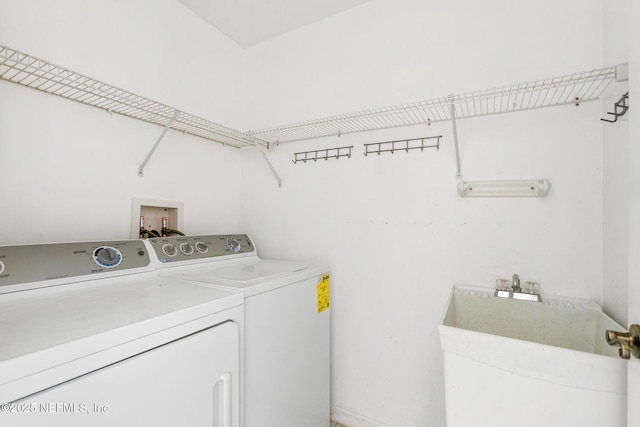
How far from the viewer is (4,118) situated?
1.18m

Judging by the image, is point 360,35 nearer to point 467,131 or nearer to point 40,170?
point 467,131

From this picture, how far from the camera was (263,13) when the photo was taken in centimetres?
197

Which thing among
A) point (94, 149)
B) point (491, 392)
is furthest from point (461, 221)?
point (94, 149)

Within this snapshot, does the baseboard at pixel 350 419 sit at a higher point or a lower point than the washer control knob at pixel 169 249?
lower

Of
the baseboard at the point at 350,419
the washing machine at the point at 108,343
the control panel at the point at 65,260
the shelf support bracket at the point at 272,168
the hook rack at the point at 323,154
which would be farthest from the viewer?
the shelf support bracket at the point at 272,168

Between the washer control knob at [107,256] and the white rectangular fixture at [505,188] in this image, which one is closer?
the washer control knob at [107,256]

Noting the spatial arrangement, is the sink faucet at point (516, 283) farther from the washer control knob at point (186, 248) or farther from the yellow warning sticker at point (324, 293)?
the washer control knob at point (186, 248)

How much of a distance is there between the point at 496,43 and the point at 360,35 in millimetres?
797

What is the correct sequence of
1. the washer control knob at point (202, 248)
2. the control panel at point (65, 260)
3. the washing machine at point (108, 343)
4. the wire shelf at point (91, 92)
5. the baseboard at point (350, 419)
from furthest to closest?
the baseboard at point (350, 419), the washer control knob at point (202, 248), the wire shelf at point (91, 92), the control panel at point (65, 260), the washing machine at point (108, 343)

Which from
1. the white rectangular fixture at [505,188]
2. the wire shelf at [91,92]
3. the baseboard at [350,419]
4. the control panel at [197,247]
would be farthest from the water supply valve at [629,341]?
the wire shelf at [91,92]

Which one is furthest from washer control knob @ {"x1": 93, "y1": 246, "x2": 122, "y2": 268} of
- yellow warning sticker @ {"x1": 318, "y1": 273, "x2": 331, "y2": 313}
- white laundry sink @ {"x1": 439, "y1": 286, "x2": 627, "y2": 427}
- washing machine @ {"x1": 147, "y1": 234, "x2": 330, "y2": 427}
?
white laundry sink @ {"x1": 439, "y1": 286, "x2": 627, "y2": 427}

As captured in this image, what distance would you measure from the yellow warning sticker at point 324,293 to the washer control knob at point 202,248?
678mm

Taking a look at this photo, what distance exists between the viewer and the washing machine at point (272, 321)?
119cm

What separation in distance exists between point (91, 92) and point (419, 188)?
168 cm
